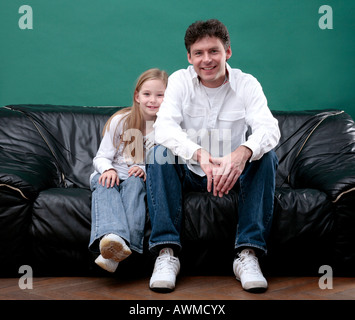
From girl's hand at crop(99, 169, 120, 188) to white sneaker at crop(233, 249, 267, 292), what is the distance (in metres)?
0.64

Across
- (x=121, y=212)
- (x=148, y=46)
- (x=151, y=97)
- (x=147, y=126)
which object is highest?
(x=148, y=46)

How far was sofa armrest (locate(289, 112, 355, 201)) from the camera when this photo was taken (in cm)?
200

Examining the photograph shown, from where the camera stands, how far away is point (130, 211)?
1.91m

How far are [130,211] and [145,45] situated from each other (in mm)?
1608

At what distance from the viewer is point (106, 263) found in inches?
70.1

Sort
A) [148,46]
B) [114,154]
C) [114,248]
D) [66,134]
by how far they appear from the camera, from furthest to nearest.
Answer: [148,46], [66,134], [114,154], [114,248]

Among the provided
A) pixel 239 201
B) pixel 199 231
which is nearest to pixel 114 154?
pixel 199 231

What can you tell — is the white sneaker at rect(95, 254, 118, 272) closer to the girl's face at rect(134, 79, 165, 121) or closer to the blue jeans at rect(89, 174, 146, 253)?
the blue jeans at rect(89, 174, 146, 253)

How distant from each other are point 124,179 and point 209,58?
2.28 ft

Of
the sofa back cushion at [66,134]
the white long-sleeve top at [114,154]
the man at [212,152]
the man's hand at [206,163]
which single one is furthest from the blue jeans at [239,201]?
the sofa back cushion at [66,134]

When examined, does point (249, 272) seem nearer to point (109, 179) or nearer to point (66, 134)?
point (109, 179)

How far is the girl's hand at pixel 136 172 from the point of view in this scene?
207 cm

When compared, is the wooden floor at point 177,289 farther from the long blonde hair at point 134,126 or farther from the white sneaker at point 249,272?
the long blonde hair at point 134,126

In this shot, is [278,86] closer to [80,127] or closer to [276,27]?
[276,27]
